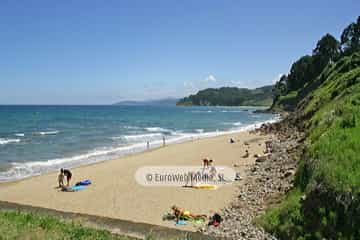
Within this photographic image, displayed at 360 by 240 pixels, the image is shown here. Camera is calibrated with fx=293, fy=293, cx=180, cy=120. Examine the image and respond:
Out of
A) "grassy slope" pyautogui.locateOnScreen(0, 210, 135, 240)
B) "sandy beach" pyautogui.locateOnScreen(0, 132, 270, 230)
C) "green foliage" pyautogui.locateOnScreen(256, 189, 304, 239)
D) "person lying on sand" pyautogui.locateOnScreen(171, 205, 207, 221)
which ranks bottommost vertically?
"sandy beach" pyautogui.locateOnScreen(0, 132, 270, 230)

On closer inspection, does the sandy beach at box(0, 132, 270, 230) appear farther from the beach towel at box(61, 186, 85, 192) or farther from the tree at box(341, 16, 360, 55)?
the tree at box(341, 16, 360, 55)

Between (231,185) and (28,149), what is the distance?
19.9 meters

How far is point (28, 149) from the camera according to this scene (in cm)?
2577

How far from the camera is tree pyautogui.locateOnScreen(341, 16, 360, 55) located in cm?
5684

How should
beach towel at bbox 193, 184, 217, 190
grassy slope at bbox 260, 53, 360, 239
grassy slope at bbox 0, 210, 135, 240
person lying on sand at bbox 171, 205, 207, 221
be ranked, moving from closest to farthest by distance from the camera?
grassy slope at bbox 0, 210, 135, 240, grassy slope at bbox 260, 53, 360, 239, person lying on sand at bbox 171, 205, 207, 221, beach towel at bbox 193, 184, 217, 190

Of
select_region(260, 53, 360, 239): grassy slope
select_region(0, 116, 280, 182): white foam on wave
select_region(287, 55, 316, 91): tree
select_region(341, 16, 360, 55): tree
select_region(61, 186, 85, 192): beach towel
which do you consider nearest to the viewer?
select_region(260, 53, 360, 239): grassy slope

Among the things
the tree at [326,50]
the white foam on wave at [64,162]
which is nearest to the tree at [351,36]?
the tree at [326,50]

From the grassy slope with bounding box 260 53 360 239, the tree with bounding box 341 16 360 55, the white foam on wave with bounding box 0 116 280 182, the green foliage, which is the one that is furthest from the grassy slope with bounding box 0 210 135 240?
the tree with bounding box 341 16 360 55

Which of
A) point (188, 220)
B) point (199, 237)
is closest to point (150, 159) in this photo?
point (188, 220)

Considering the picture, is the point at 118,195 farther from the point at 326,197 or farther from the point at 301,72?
the point at 301,72

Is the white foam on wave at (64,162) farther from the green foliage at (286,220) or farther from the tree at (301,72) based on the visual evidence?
the tree at (301,72)

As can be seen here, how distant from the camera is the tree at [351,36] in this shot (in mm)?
56838

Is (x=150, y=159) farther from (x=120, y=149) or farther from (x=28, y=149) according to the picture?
(x=28, y=149)

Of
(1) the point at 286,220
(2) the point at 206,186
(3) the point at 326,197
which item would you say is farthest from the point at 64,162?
(3) the point at 326,197
